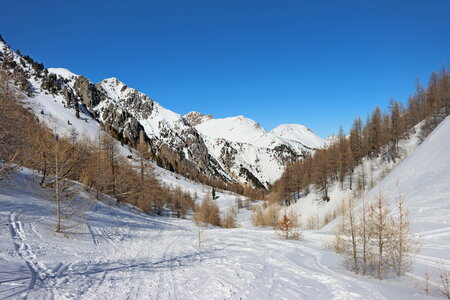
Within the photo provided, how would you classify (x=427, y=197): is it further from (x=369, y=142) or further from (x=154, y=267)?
(x=369, y=142)

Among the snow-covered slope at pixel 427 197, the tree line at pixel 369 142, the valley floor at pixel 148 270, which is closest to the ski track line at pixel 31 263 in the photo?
the valley floor at pixel 148 270

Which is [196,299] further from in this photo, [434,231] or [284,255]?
[434,231]

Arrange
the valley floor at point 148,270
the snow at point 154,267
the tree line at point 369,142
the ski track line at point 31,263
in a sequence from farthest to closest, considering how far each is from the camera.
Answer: the tree line at point 369,142, the snow at point 154,267, the valley floor at point 148,270, the ski track line at point 31,263

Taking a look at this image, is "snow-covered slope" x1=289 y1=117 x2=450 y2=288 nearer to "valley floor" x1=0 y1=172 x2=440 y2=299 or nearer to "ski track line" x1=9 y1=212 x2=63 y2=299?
"valley floor" x1=0 y1=172 x2=440 y2=299

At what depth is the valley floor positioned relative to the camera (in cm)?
812

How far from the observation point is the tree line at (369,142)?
63.3 meters

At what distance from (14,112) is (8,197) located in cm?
813

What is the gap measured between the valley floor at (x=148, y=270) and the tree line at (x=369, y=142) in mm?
49773

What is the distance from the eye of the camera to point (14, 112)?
45.2 feet

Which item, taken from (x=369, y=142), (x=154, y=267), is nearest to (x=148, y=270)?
(x=154, y=267)

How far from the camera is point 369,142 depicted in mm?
69375

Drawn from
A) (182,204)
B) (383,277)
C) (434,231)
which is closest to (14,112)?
(383,277)

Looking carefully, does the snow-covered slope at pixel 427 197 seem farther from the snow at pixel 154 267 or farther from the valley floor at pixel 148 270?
the valley floor at pixel 148 270

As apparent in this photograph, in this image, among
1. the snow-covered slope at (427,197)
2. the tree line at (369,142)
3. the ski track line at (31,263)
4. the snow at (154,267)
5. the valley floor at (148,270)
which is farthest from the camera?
the tree line at (369,142)
